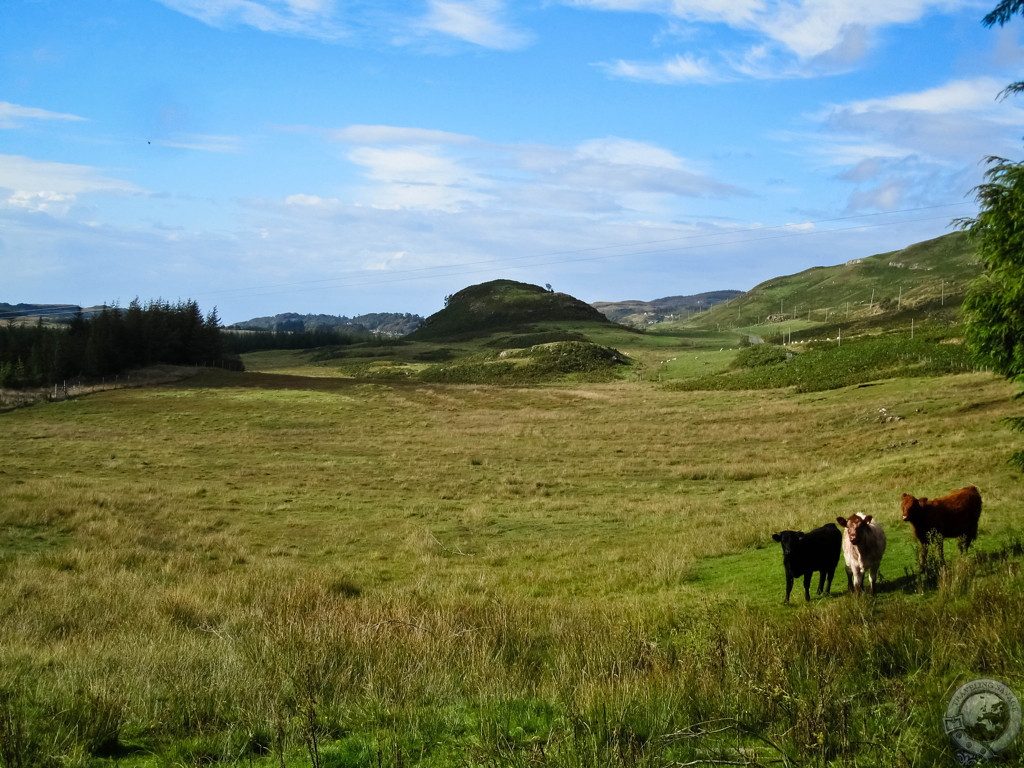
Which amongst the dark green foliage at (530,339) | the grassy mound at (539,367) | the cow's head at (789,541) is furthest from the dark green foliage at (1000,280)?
the dark green foliage at (530,339)

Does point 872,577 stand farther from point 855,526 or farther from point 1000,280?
point 1000,280

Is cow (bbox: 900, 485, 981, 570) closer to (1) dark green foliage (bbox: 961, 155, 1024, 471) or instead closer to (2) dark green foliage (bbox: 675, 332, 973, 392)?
(1) dark green foliage (bbox: 961, 155, 1024, 471)

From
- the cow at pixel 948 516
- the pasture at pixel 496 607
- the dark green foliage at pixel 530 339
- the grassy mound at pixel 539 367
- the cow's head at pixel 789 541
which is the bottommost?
the pasture at pixel 496 607

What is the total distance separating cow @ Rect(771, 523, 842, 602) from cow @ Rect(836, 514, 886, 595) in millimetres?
594

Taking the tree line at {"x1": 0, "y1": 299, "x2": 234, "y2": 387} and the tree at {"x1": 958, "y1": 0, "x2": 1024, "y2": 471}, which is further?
the tree line at {"x1": 0, "y1": 299, "x2": 234, "y2": 387}

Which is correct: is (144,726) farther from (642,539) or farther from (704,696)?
(642,539)

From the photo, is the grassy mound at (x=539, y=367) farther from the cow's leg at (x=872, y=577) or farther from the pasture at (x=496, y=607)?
the cow's leg at (x=872, y=577)

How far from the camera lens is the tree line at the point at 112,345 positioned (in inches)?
3561

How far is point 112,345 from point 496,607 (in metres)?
94.4

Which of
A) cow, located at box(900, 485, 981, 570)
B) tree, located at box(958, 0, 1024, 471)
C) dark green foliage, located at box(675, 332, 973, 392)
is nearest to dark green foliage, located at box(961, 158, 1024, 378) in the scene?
tree, located at box(958, 0, 1024, 471)

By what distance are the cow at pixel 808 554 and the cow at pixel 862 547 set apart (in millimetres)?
594

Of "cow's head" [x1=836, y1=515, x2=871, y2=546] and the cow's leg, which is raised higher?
"cow's head" [x1=836, y1=515, x2=871, y2=546]

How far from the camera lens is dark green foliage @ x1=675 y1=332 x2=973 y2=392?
2306 inches

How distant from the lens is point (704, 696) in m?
6.94
